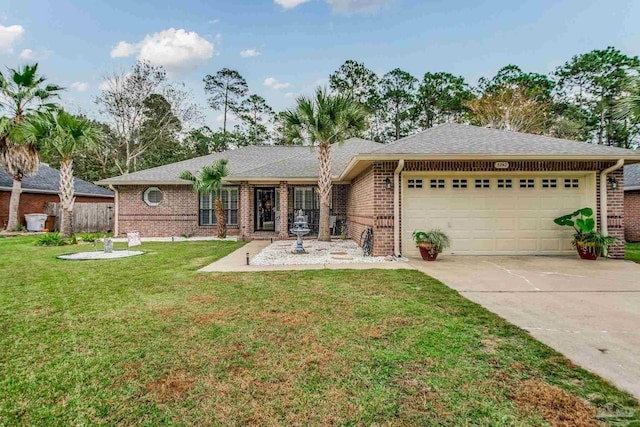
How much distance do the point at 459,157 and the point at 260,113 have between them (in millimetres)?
26443

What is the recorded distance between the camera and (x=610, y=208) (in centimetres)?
838

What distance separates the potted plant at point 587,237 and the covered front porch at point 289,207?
7.68 metres

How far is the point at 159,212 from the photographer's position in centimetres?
1448

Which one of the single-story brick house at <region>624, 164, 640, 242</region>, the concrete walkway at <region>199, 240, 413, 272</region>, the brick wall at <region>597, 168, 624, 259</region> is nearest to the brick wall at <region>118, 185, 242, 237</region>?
the concrete walkway at <region>199, 240, 413, 272</region>

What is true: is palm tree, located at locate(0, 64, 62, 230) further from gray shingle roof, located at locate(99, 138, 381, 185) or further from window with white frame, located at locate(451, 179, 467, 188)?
window with white frame, located at locate(451, 179, 467, 188)

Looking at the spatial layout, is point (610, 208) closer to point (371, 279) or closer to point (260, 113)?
point (371, 279)

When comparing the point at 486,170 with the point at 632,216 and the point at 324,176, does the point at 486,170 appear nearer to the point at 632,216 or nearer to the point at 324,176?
the point at 324,176

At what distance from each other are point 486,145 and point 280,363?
26.5ft

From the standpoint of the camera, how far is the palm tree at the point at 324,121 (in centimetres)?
1053

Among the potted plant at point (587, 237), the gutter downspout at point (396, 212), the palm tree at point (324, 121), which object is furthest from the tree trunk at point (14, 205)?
the potted plant at point (587, 237)

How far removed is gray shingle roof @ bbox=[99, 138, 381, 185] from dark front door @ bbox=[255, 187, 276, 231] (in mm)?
1661

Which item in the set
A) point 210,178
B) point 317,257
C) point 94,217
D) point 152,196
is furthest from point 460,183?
point 94,217

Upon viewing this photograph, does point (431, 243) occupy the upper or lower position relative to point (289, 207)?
lower

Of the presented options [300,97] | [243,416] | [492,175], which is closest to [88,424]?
[243,416]
